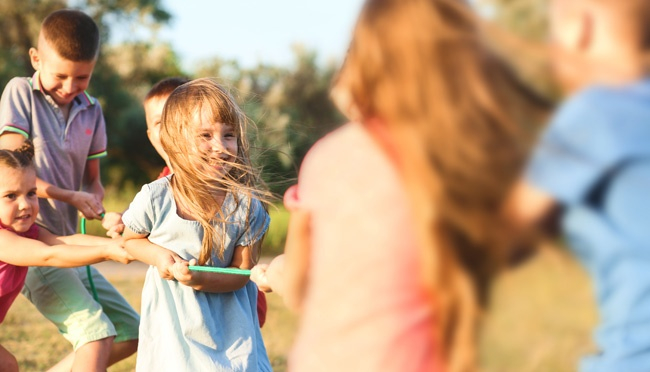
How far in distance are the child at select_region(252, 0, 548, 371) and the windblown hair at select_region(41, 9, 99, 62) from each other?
2.83 meters

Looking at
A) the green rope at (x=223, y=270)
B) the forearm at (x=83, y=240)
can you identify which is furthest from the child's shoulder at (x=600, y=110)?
the forearm at (x=83, y=240)

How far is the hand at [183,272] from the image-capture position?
11.4 feet

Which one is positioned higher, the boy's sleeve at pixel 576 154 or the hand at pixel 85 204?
the boy's sleeve at pixel 576 154

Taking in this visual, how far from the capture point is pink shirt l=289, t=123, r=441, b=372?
200 centimetres

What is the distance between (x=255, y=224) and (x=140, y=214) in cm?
49

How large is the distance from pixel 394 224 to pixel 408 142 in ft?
0.61

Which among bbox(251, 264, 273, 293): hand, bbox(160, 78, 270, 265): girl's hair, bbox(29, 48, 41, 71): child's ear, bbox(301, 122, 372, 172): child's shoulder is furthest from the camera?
bbox(29, 48, 41, 71): child's ear

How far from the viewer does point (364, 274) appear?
2025 millimetres

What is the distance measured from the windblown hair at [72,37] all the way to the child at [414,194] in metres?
2.83

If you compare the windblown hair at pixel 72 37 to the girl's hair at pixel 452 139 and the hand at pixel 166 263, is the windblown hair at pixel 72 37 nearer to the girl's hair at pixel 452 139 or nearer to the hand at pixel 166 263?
the hand at pixel 166 263

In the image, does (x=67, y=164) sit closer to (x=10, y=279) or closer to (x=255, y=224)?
(x=10, y=279)

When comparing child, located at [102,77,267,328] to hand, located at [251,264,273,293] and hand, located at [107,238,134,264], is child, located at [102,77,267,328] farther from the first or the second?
hand, located at [251,264,273,293]

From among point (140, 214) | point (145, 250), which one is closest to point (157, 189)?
point (140, 214)

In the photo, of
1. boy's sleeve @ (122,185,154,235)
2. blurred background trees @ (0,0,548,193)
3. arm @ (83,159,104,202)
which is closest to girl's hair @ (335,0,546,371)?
boy's sleeve @ (122,185,154,235)
